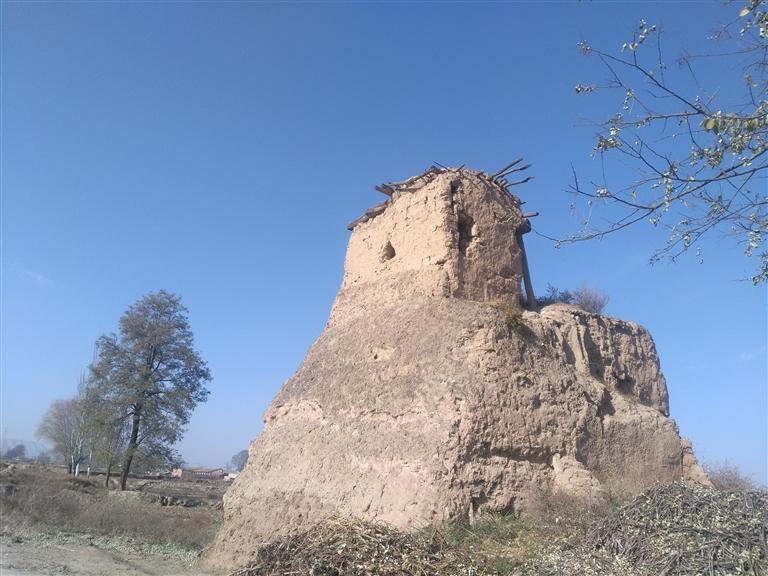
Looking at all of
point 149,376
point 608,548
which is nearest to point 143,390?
point 149,376

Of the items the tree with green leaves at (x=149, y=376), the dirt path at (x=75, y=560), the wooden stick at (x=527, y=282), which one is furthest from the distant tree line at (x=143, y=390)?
the wooden stick at (x=527, y=282)

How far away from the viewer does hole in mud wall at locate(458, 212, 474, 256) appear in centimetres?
1091

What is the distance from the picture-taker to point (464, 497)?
7.59 meters

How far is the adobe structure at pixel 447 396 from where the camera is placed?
8.12m

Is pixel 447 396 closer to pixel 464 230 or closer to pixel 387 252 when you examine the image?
pixel 464 230

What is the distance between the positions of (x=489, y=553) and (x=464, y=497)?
1.02 meters

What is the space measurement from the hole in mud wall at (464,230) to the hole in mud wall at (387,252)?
1643mm

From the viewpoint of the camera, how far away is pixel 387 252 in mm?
12125

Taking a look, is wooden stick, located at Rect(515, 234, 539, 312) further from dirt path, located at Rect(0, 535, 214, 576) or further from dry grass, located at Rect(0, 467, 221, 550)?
dry grass, located at Rect(0, 467, 221, 550)

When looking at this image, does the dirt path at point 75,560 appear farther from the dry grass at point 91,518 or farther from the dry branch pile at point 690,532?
the dry branch pile at point 690,532

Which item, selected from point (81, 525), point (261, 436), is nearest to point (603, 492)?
point (261, 436)

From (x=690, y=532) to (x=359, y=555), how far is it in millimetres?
3168

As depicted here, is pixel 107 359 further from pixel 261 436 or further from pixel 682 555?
pixel 682 555

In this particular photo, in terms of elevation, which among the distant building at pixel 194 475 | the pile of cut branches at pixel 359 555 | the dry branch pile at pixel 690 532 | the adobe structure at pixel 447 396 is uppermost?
the adobe structure at pixel 447 396
